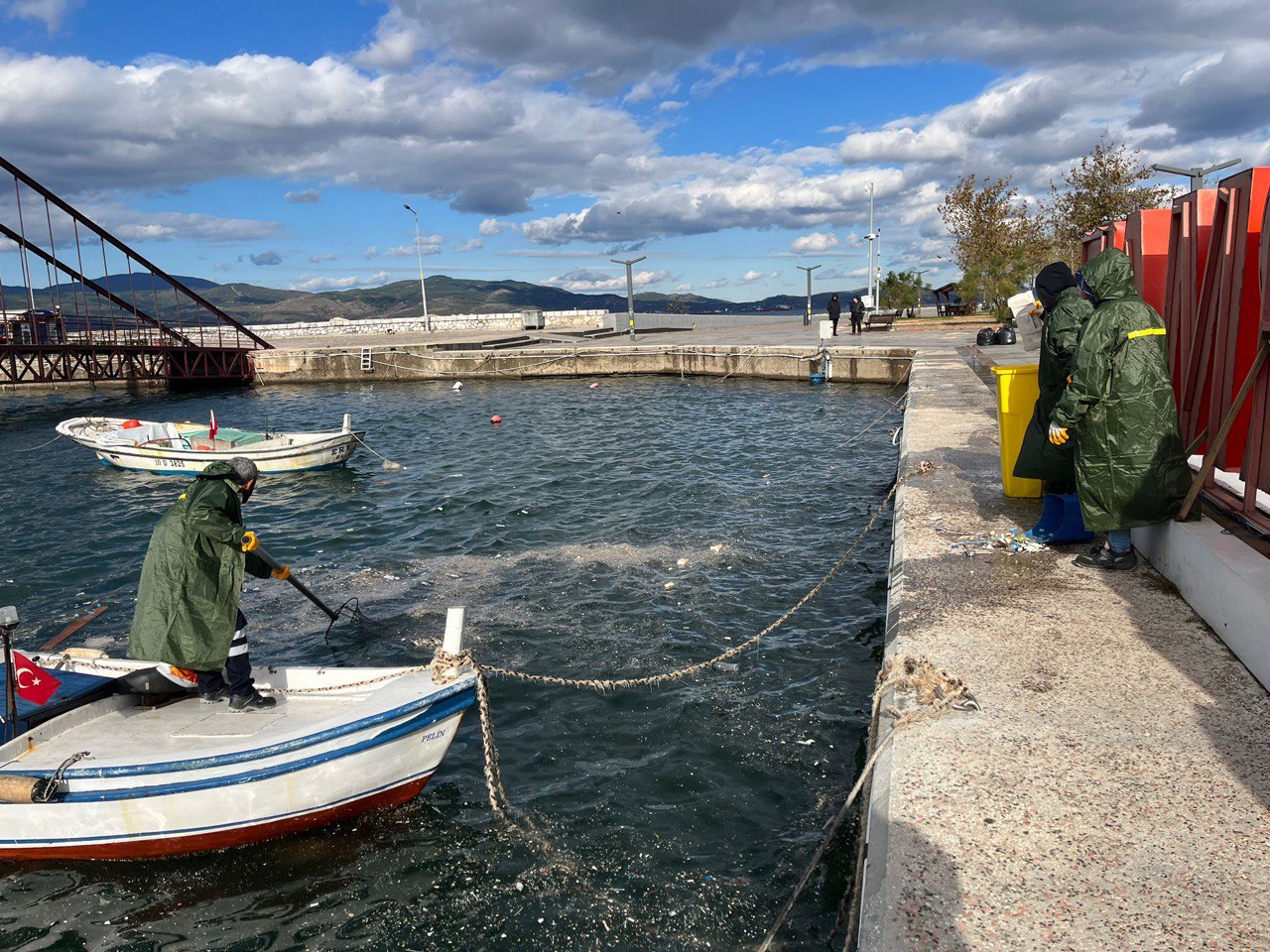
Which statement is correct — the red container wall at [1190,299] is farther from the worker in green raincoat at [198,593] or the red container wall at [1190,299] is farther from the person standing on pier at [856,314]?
the person standing on pier at [856,314]

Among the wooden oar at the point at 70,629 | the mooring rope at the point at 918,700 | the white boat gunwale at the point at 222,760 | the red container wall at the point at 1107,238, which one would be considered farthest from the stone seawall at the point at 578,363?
the white boat gunwale at the point at 222,760

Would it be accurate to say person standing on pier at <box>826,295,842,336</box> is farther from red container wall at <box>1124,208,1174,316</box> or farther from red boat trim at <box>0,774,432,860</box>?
red boat trim at <box>0,774,432,860</box>

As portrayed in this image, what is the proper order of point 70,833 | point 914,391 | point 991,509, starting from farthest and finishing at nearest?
point 914,391
point 991,509
point 70,833

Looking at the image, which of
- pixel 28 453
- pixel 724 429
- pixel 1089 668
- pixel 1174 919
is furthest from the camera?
pixel 28 453

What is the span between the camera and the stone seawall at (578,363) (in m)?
30.3

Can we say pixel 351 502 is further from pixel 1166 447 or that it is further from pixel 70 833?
pixel 1166 447

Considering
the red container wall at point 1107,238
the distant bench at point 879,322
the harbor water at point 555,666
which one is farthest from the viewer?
the distant bench at point 879,322

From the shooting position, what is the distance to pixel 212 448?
61.4 ft

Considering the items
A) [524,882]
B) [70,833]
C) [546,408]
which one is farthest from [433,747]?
[546,408]

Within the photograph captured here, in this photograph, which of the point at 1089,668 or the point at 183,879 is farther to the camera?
the point at 183,879

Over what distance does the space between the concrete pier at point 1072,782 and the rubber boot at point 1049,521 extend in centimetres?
75

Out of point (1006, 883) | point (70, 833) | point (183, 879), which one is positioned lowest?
point (183, 879)

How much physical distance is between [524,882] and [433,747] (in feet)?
3.53

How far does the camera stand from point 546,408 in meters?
28.1
